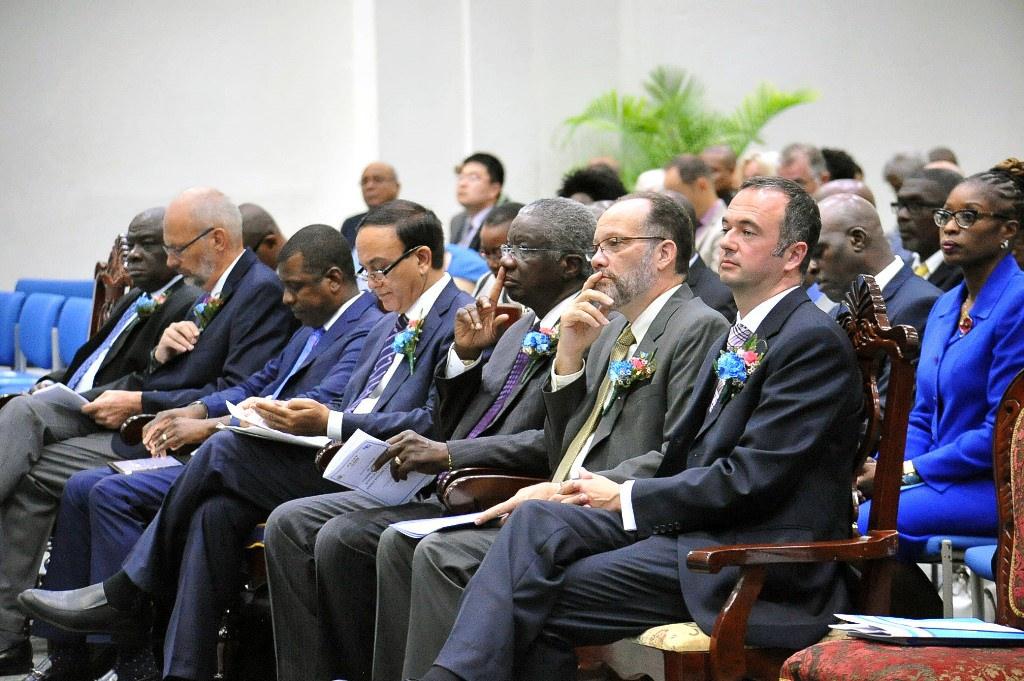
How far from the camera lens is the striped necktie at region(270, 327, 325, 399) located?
5176 mm

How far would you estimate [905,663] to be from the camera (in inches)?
100

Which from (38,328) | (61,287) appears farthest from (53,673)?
(61,287)

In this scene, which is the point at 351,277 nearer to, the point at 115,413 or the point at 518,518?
the point at 115,413

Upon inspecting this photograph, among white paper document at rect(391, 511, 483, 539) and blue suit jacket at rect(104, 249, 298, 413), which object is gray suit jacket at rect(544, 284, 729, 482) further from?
blue suit jacket at rect(104, 249, 298, 413)

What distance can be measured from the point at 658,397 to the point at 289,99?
8.20 m

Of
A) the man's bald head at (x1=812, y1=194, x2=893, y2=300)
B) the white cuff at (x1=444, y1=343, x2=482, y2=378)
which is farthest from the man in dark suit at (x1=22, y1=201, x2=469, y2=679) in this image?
the man's bald head at (x1=812, y1=194, x2=893, y2=300)

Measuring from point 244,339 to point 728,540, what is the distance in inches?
114

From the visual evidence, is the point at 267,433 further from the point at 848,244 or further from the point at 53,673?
the point at 848,244

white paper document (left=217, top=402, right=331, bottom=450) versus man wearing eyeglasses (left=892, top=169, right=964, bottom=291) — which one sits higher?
man wearing eyeglasses (left=892, top=169, right=964, bottom=291)

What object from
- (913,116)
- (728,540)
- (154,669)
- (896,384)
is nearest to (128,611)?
(154,669)

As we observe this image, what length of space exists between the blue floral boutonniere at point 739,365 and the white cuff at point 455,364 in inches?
46.7

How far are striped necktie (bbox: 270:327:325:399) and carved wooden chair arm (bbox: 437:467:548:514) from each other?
138 centimetres

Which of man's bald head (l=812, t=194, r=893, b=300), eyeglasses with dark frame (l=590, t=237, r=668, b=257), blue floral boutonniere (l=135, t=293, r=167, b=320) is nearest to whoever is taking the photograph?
eyeglasses with dark frame (l=590, t=237, r=668, b=257)

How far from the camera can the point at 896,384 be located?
10.6ft
